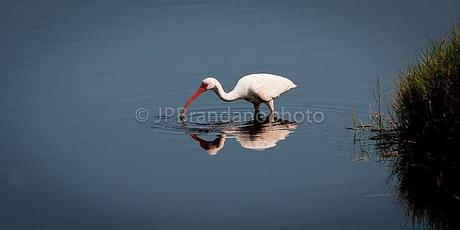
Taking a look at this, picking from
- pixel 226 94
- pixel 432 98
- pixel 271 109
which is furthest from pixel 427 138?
pixel 226 94

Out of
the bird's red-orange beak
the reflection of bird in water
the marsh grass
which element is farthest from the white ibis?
the marsh grass

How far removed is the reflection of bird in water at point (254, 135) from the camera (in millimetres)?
12562

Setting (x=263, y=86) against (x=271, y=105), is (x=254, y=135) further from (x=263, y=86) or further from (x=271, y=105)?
(x=271, y=105)

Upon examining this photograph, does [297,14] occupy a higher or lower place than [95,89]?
higher

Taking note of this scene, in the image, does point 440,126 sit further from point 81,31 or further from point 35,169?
point 81,31

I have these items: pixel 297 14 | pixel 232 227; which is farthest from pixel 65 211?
pixel 297 14

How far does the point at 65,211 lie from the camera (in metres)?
10.5

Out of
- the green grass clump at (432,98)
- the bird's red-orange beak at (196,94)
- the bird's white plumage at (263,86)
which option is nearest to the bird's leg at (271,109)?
the bird's white plumage at (263,86)

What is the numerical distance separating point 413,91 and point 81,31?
925 centimetres

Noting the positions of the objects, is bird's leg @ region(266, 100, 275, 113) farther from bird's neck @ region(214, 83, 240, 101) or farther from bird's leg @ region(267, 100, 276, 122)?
bird's neck @ region(214, 83, 240, 101)

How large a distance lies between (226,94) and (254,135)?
1.58 meters

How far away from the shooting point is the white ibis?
14.2 m

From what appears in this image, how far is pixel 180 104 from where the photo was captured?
14.5 metres

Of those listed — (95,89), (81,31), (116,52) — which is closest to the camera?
(95,89)
